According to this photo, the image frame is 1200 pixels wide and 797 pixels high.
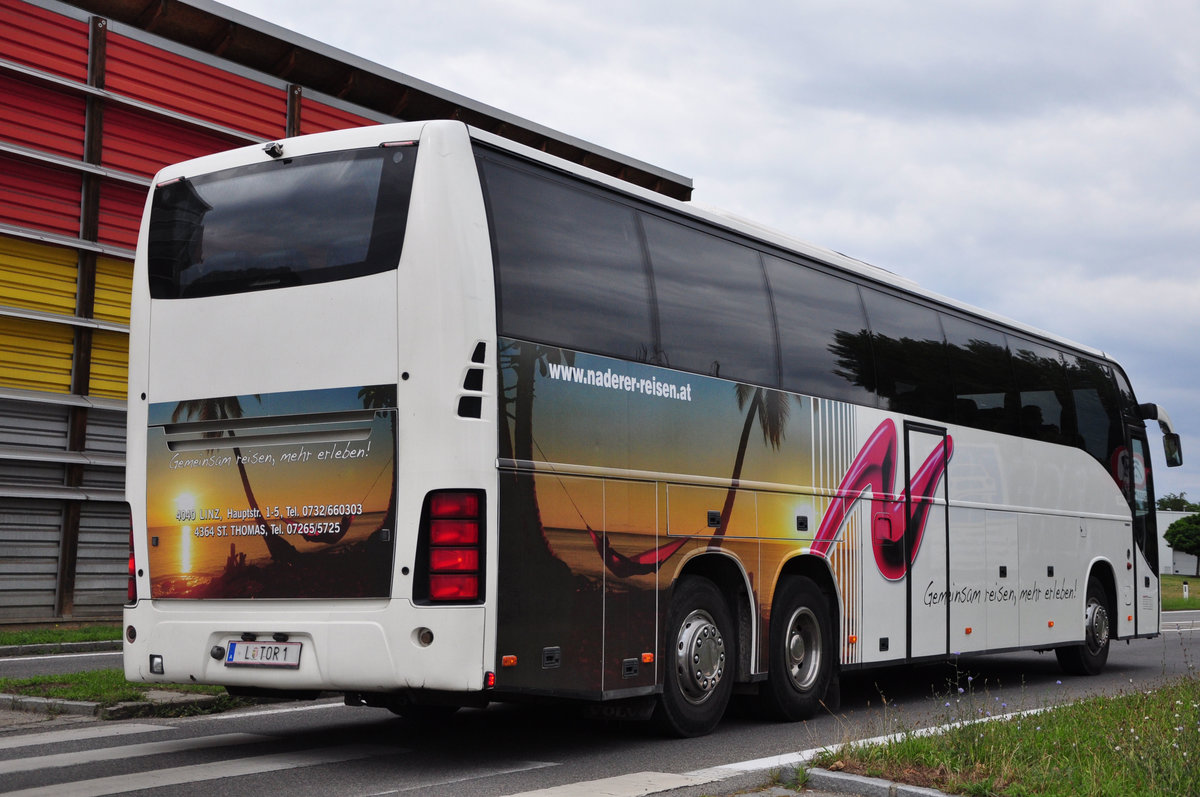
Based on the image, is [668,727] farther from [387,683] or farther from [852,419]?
[852,419]

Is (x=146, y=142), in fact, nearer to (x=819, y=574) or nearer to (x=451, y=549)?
(x=819, y=574)

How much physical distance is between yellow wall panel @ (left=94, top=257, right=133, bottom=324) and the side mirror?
1669cm

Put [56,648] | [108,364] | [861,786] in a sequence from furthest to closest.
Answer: [108,364] < [56,648] < [861,786]

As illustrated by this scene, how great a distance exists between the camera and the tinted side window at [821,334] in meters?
10.8

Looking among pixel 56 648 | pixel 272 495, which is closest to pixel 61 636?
pixel 56 648

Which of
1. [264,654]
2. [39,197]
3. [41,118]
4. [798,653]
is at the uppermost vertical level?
[41,118]

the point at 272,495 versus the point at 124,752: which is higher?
the point at 272,495

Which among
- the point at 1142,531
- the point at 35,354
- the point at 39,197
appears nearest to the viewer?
the point at 1142,531

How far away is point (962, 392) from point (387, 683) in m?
8.10

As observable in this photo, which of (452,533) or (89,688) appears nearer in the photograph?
(452,533)

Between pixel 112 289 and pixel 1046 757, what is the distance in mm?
19630

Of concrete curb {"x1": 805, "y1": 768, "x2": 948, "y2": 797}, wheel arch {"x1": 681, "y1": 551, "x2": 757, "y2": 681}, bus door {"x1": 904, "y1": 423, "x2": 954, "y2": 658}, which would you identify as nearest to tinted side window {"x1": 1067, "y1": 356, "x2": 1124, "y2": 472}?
bus door {"x1": 904, "y1": 423, "x2": 954, "y2": 658}

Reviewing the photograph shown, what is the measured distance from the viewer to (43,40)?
2155 cm

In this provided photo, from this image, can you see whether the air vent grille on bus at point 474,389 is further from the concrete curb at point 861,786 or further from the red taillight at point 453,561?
the concrete curb at point 861,786
